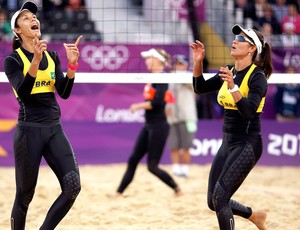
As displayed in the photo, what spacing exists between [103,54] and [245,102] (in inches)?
→ 276

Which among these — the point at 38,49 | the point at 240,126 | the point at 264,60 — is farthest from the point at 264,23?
the point at 38,49

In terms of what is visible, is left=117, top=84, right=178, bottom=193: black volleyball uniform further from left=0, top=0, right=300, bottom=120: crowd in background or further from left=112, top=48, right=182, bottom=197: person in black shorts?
left=0, top=0, right=300, bottom=120: crowd in background

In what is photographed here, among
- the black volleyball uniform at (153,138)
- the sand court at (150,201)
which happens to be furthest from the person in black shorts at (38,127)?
the black volleyball uniform at (153,138)

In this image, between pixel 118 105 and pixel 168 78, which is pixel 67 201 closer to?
pixel 168 78

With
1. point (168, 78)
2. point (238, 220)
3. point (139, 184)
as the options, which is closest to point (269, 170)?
point (139, 184)

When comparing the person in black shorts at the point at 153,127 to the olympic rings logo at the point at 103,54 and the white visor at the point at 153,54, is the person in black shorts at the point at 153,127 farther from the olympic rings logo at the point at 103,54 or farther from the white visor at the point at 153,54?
the olympic rings logo at the point at 103,54

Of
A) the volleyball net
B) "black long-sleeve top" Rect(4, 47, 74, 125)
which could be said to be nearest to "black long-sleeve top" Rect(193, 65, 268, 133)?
"black long-sleeve top" Rect(4, 47, 74, 125)

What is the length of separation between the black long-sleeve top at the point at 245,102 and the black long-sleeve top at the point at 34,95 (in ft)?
4.15

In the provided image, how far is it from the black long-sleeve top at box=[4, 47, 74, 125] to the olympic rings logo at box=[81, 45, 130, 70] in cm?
616

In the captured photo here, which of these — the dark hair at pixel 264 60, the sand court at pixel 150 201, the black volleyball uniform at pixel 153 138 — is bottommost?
the sand court at pixel 150 201

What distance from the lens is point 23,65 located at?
20.2 ft

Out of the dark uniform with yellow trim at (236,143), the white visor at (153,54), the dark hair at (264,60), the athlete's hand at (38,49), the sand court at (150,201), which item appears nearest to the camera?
the athlete's hand at (38,49)

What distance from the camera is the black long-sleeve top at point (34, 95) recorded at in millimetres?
6051

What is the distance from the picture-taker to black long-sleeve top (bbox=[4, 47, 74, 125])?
19.9ft
